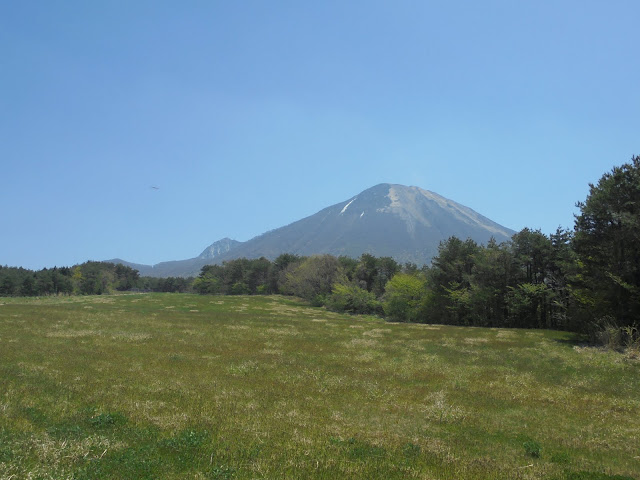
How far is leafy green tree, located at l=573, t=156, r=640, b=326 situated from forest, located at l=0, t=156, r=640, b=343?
0.08 metres

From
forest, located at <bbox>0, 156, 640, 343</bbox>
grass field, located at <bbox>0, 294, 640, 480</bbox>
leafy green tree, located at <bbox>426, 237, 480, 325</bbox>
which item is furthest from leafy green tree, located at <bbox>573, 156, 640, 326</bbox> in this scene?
leafy green tree, located at <bbox>426, 237, 480, 325</bbox>

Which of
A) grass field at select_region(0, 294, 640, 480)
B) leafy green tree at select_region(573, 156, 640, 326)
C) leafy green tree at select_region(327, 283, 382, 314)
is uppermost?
leafy green tree at select_region(573, 156, 640, 326)

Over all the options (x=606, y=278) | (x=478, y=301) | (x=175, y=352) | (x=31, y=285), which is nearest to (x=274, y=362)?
(x=175, y=352)

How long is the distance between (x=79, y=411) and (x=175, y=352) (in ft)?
47.1

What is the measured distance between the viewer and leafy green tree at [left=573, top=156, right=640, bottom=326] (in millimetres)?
33938

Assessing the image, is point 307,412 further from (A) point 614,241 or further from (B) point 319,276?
(B) point 319,276

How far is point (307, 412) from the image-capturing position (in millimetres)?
15016

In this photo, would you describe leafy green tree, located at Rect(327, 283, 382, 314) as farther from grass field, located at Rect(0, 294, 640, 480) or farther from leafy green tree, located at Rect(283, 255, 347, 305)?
grass field, located at Rect(0, 294, 640, 480)

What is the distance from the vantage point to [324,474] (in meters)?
9.36

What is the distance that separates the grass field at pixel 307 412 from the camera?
988cm

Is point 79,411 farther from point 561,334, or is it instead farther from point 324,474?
point 561,334

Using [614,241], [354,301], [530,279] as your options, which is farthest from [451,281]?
[614,241]

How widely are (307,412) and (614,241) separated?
3607 cm

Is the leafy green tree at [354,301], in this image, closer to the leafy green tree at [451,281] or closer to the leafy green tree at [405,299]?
the leafy green tree at [405,299]
